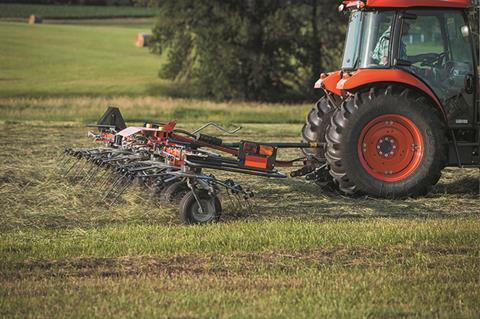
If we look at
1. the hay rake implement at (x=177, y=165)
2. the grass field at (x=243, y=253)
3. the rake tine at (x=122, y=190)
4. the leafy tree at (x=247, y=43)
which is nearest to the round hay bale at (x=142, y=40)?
the leafy tree at (x=247, y=43)

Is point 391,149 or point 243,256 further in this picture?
point 391,149

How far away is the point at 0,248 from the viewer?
7.04 m

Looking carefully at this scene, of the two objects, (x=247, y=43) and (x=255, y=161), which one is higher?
(x=247, y=43)

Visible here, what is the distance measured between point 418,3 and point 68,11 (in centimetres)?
5075

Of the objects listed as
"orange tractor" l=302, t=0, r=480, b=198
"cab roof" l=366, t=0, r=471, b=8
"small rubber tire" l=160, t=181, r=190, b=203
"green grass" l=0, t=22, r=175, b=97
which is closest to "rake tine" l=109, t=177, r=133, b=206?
"small rubber tire" l=160, t=181, r=190, b=203

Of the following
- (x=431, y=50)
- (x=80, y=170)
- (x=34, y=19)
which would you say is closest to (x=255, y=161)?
(x=431, y=50)

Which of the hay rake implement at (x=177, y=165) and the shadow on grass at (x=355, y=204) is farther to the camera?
the shadow on grass at (x=355, y=204)

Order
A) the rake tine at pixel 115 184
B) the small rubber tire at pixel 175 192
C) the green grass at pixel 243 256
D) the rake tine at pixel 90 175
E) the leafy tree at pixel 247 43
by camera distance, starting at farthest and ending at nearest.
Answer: the leafy tree at pixel 247 43, the rake tine at pixel 90 175, the rake tine at pixel 115 184, the small rubber tire at pixel 175 192, the green grass at pixel 243 256

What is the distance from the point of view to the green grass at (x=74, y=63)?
35.1 meters

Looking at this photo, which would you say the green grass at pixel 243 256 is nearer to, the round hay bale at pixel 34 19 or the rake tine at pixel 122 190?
the rake tine at pixel 122 190

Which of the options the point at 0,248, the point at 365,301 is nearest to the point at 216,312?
the point at 365,301

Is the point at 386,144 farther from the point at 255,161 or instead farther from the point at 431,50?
the point at 255,161

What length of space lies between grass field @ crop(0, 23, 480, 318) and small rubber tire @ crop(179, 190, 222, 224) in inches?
5.7

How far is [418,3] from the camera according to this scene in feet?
32.2
